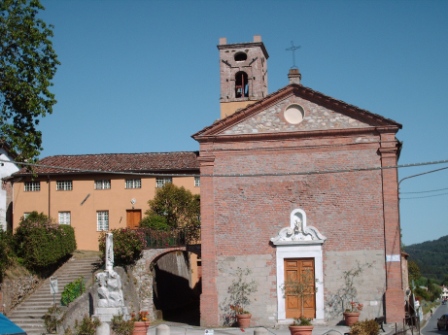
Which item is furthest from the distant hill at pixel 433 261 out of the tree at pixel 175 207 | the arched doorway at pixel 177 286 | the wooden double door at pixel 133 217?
the tree at pixel 175 207

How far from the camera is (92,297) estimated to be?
26.4 meters

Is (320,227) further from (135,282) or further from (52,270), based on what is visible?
(52,270)

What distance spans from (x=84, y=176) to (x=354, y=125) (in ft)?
62.8

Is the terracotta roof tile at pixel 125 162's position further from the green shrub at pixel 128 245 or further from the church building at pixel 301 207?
the church building at pixel 301 207

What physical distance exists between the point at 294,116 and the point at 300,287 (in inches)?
276

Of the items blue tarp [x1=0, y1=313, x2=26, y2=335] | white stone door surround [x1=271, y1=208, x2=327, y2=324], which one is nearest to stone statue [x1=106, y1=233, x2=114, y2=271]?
white stone door surround [x1=271, y1=208, x2=327, y2=324]

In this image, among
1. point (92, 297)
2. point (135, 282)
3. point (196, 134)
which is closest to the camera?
point (92, 297)

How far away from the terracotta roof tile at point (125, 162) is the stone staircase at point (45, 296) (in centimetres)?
674

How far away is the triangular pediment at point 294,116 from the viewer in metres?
27.3

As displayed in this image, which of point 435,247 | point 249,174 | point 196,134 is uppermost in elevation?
point 196,134

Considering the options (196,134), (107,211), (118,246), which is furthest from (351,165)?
(107,211)

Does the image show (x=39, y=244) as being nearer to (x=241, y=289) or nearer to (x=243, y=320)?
(x=241, y=289)

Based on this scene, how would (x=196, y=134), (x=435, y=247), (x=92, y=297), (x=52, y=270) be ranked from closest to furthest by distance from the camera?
(x=92, y=297) < (x=196, y=134) < (x=52, y=270) < (x=435, y=247)

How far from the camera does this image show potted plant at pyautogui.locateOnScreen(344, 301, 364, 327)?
25625mm
